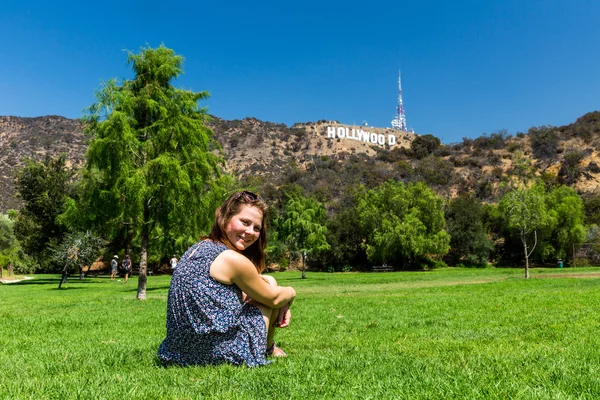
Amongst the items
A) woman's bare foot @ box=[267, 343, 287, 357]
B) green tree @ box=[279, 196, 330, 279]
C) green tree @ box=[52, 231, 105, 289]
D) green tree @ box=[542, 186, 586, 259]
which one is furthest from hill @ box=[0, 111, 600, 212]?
woman's bare foot @ box=[267, 343, 287, 357]

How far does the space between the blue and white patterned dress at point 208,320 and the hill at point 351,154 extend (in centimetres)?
6131

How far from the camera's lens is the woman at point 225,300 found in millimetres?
3961

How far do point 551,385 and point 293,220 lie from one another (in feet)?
113

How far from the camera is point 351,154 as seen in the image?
3622 inches

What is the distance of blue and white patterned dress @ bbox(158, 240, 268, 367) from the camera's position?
3953 millimetres

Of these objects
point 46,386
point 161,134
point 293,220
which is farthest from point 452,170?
point 46,386

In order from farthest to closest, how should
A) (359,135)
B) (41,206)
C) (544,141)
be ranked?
1. (359,135)
2. (544,141)
3. (41,206)

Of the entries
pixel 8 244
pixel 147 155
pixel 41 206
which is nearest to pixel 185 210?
pixel 147 155

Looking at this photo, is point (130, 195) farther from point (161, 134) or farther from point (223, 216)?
point (223, 216)

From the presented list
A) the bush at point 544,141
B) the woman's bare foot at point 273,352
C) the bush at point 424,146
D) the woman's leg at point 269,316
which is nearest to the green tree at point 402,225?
the bush at point 544,141

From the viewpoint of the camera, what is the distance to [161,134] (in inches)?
691

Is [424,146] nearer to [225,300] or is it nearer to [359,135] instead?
[359,135]

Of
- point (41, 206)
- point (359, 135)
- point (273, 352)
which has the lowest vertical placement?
point (273, 352)

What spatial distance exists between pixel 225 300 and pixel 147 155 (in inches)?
609
